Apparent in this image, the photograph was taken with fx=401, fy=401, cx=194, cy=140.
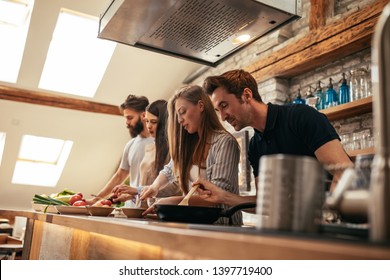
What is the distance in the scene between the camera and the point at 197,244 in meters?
0.63

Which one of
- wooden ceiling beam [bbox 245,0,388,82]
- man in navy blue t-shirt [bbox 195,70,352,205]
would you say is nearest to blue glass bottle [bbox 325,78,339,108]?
wooden ceiling beam [bbox 245,0,388,82]

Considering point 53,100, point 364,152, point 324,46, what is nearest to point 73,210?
point 364,152

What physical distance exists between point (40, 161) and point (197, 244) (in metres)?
7.46

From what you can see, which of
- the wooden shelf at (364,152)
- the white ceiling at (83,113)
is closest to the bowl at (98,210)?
the wooden shelf at (364,152)

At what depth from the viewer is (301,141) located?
1.83m

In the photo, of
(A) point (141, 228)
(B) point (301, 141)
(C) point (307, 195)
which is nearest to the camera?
(C) point (307, 195)

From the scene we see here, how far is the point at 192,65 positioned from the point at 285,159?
5.71 metres

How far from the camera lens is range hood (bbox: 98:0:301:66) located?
1.80 m

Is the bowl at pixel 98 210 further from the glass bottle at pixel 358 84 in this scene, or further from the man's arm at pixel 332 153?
the glass bottle at pixel 358 84

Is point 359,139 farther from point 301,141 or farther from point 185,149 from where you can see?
point 185,149

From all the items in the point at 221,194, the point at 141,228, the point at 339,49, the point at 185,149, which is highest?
the point at 339,49

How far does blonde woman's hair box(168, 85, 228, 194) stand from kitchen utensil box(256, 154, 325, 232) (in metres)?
1.21

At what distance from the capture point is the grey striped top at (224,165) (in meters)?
1.71
